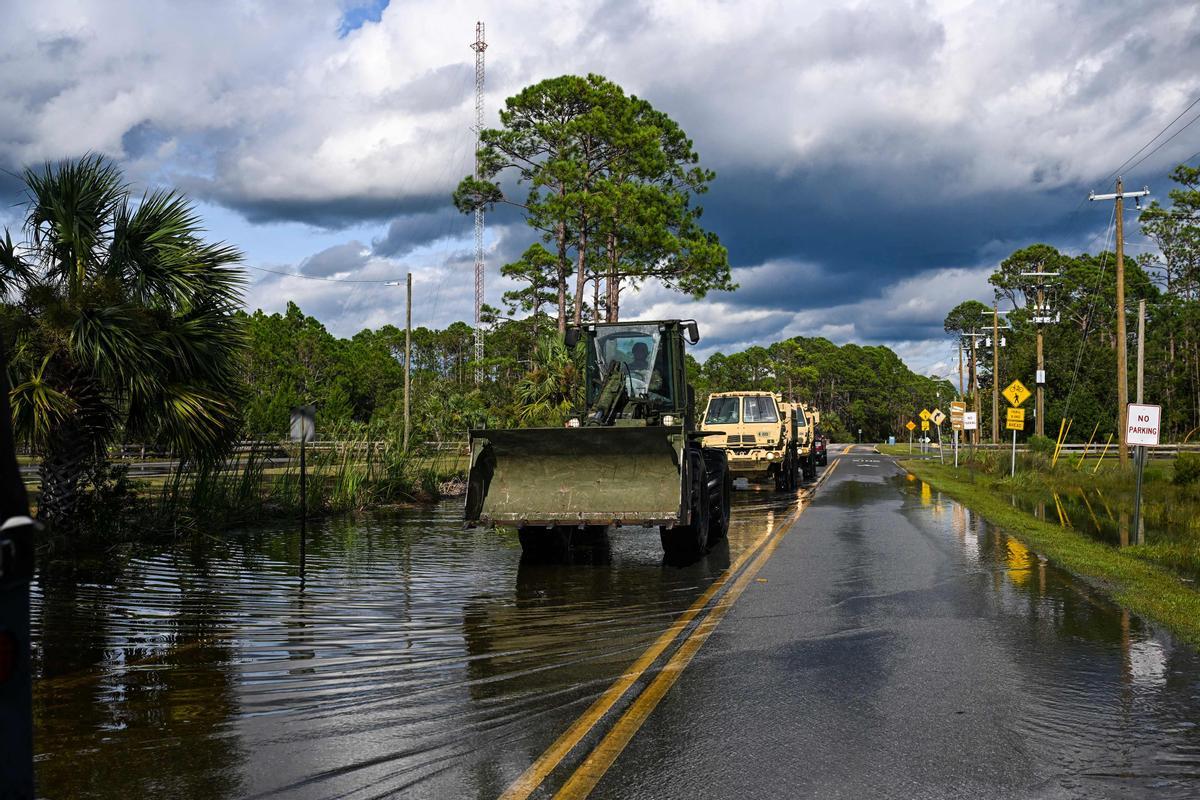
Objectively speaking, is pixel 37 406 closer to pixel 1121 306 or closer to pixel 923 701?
pixel 923 701

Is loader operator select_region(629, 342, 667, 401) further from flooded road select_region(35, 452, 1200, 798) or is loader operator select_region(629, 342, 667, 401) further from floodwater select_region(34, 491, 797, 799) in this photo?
flooded road select_region(35, 452, 1200, 798)

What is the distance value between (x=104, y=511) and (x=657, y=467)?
7635 mm

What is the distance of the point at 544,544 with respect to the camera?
1306cm

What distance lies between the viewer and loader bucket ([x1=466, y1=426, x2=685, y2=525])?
11.8 metres

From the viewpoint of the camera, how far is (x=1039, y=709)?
613 centimetres

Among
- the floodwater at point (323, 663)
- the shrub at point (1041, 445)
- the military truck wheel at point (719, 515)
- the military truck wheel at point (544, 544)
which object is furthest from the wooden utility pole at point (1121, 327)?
the military truck wheel at point (544, 544)

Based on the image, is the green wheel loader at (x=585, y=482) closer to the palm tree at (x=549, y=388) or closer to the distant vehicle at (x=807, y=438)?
the palm tree at (x=549, y=388)

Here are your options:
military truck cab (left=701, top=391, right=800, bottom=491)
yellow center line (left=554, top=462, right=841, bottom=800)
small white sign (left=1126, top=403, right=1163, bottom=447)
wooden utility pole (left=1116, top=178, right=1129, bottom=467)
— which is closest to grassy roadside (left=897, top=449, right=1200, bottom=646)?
small white sign (left=1126, top=403, right=1163, bottom=447)

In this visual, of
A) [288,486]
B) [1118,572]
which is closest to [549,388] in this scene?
[288,486]

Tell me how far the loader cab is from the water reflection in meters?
4.98

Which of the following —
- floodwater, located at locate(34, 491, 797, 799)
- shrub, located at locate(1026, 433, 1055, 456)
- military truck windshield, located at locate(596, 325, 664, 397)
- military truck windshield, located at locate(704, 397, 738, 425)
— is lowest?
floodwater, located at locate(34, 491, 797, 799)

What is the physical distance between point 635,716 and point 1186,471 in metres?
30.1

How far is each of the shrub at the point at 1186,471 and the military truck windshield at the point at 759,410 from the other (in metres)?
12.9

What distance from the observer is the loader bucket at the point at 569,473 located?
38.7ft
